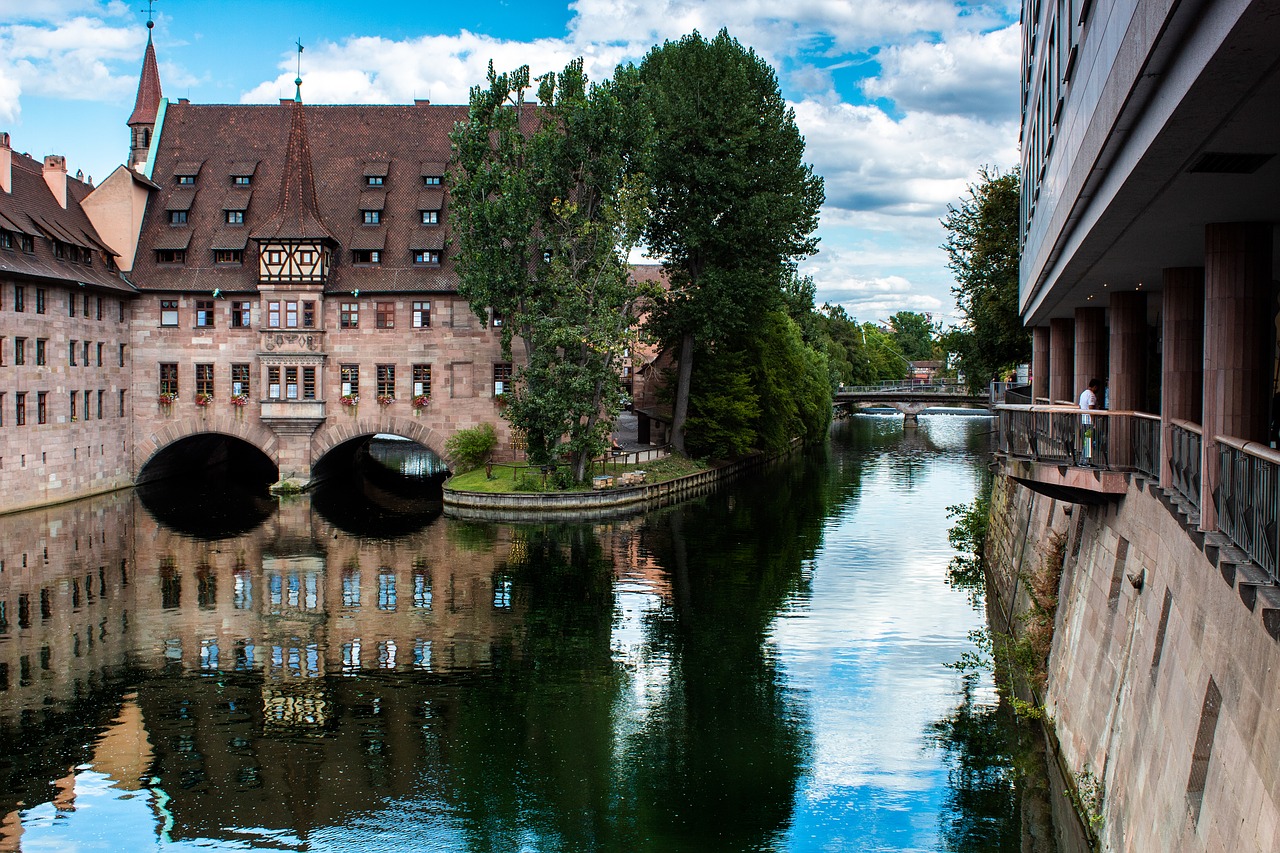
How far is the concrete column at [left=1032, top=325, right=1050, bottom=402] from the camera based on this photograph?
37062mm

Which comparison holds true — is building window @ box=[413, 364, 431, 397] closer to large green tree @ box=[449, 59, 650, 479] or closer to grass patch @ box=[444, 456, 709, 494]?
grass patch @ box=[444, 456, 709, 494]

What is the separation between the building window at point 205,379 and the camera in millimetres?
51375

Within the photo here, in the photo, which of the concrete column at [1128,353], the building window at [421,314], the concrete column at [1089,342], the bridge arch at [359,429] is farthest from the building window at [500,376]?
the concrete column at [1128,353]

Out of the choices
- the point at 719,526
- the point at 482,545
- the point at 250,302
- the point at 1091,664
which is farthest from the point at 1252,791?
the point at 250,302

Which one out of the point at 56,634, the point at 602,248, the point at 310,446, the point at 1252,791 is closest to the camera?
the point at 1252,791

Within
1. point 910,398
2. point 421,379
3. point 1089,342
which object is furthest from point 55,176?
point 910,398

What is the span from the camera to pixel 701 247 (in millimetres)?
52156

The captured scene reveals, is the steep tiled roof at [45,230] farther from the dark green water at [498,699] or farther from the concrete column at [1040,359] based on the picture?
the concrete column at [1040,359]

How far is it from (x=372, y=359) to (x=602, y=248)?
12681mm

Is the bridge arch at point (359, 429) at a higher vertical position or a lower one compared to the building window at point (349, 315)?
lower

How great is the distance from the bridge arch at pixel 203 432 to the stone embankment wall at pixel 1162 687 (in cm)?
3995

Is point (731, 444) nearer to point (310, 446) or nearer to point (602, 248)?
point (602, 248)

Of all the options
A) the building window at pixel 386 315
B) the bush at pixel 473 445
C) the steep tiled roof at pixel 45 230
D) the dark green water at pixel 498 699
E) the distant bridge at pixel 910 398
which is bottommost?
the dark green water at pixel 498 699

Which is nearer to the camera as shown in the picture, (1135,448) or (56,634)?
(1135,448)
